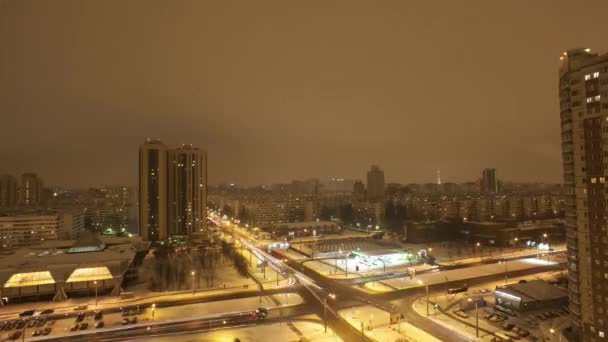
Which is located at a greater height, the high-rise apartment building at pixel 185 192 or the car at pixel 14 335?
the high-rise apartment building at pixel 185 192

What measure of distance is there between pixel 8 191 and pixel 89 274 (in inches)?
4793

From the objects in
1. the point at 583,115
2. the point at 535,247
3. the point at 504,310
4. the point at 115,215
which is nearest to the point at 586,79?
the point at 583,115

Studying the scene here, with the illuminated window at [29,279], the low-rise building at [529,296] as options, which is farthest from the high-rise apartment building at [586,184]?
the illuminated window at [29,279]

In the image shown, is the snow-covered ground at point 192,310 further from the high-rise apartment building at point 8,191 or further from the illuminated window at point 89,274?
the high-rise apartment building at point 8,191

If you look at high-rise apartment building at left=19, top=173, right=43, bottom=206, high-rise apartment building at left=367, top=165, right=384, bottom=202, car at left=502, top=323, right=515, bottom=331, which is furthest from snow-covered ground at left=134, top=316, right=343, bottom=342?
high-rise apartment building at left=367, top=165, right=384, bottom=202

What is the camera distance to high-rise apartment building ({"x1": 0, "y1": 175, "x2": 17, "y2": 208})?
427ft

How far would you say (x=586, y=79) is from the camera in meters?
24.1

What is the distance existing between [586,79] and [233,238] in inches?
2656

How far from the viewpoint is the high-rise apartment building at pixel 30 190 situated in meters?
138

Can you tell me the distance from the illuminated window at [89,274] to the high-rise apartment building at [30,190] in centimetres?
11930

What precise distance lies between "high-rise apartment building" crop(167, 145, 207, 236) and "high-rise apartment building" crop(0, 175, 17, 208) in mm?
89067

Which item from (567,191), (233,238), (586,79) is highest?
(586,79)

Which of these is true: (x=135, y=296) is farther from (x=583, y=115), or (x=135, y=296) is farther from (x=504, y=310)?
(x=583, y=115)

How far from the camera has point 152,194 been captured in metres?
73.3
